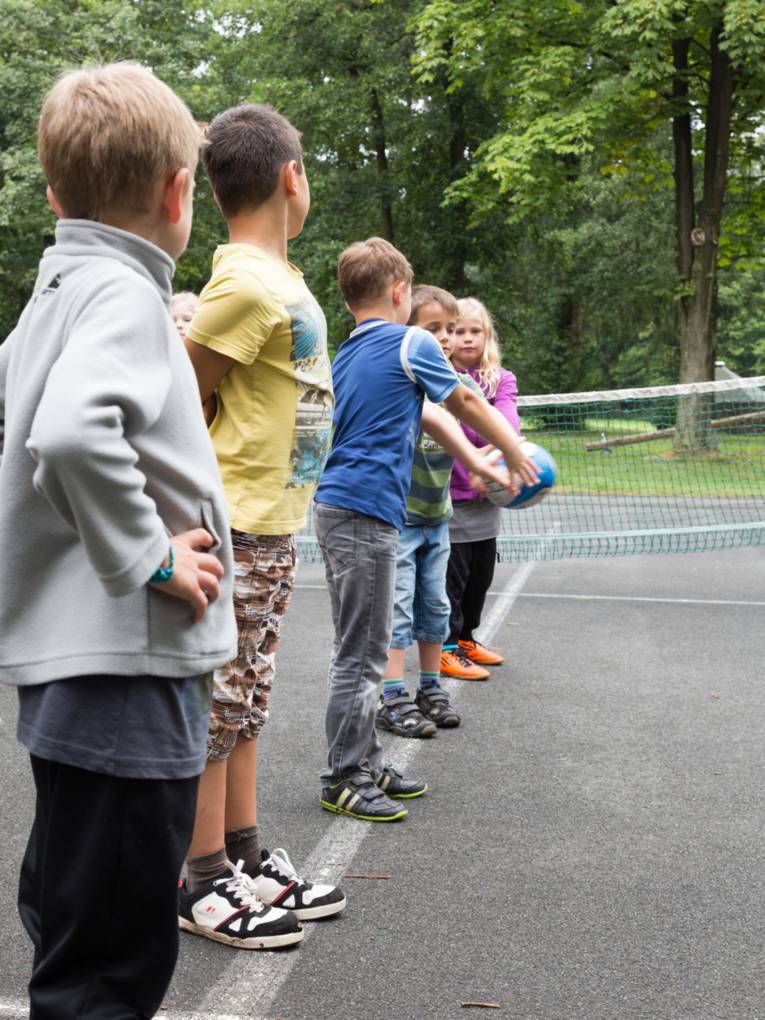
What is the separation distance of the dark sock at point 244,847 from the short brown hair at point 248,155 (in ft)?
5.76

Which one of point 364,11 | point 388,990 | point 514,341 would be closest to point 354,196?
point 364,11

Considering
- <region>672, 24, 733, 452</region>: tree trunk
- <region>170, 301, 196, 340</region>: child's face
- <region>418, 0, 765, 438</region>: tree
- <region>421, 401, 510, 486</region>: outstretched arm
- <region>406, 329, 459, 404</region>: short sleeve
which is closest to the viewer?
<region>421, 401, 510, 486</region>: outstretched arm

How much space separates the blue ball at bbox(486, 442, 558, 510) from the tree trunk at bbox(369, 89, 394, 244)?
2799 centimetres

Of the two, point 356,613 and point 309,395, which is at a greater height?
point 309,395

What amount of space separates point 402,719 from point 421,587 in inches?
24.1

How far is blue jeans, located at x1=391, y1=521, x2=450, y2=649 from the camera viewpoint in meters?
5.26

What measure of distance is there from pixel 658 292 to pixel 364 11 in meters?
11.7

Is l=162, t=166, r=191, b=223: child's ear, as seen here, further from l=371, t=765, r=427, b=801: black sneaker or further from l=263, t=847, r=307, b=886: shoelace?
l=371, t=765, r=427, b=801: black sneaker

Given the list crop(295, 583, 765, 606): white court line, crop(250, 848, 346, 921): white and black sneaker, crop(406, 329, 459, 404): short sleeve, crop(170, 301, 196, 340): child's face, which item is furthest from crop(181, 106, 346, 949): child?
crop(295, 583, 765, 606): white court line

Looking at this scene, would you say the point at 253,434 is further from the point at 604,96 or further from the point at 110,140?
the point at 604,96

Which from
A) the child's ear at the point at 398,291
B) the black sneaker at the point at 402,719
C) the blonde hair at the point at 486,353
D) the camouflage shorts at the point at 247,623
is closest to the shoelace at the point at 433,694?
the black sneaker at the point at 402,719

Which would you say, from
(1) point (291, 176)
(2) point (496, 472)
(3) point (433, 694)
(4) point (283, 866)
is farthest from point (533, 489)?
(3) point (433, 694)

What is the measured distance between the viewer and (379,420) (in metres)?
4.12

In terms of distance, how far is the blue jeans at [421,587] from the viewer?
5262 millimetres
